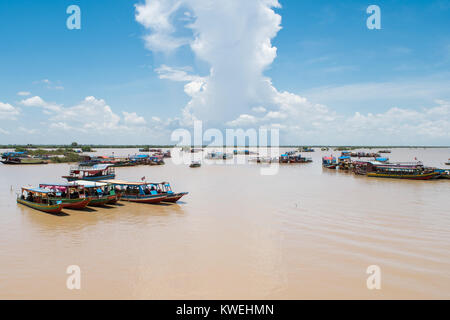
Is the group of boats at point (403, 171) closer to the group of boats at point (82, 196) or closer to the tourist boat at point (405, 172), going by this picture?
the tourist boat at point (405, 172)

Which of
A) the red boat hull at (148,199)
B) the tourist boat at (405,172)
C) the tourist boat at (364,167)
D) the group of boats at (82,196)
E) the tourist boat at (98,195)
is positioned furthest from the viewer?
the tourist boat at (364,167)

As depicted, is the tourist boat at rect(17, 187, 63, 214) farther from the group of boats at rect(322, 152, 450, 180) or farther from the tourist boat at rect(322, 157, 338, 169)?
the tourist boat at rect(322, 157, 338, 169)

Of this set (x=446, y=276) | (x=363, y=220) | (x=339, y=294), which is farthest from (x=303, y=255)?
(x=363, y=220)

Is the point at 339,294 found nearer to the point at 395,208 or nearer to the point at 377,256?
the point at 377,256

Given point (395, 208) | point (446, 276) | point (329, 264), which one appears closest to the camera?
point (446, 276)

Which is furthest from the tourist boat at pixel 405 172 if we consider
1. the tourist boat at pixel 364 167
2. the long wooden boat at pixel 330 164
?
the long wooden boat at pixel 330 164

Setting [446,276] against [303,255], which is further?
[303,255]
